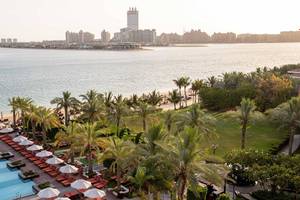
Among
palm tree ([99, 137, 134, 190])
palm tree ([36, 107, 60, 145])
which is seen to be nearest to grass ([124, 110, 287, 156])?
palm tree ([99, 137, 134, 190])

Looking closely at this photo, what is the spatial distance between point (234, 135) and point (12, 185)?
23.7m

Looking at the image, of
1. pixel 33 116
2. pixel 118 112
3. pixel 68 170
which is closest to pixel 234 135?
pixel 118 112

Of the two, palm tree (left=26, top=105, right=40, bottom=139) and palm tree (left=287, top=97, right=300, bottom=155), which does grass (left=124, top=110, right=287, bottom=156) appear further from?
palm tree (left=26, top=105, right=40, bottom=139)

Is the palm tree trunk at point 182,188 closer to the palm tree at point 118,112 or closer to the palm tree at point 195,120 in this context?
the palm tree at point 195,120

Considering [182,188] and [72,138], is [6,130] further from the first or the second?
[182,188]

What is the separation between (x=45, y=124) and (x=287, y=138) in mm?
24497

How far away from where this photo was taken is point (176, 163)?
2058 centimetres

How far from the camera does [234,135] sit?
141ft

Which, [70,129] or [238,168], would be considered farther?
[70,129]

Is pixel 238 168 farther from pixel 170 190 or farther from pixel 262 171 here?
pixel 170 190

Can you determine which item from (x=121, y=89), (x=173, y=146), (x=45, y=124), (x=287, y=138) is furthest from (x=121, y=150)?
(x=121, y=89)

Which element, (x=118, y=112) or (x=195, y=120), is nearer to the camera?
(x=195, y=120)

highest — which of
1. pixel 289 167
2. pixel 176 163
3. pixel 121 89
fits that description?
pixel 176 163

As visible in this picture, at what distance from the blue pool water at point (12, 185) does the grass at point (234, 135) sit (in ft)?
41.7
